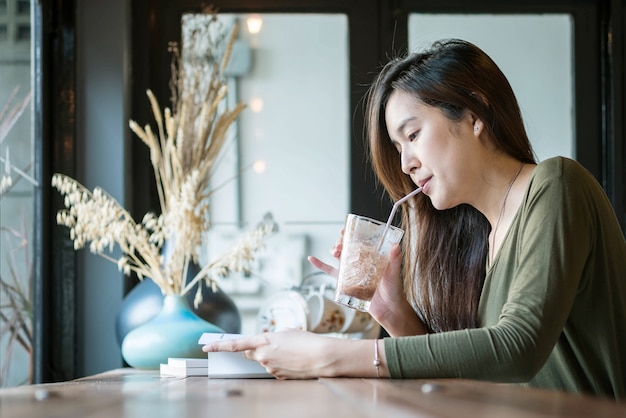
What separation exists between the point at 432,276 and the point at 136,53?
6.07 feet

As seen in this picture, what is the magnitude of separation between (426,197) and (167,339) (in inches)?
29.4

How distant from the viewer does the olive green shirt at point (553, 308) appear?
1.33m

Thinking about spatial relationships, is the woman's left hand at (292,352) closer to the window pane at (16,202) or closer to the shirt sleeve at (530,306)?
the shirt sleeve at (530,306)

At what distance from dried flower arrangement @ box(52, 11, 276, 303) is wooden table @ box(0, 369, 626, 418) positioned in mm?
1533

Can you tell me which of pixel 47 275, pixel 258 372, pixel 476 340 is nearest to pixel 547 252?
pixel 476 340

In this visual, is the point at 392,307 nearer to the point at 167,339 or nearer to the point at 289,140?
the point at 167,339

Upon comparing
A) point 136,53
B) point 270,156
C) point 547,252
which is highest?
point 136,53

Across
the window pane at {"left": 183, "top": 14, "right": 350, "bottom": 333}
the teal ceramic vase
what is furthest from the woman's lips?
the window pane at {"left": 183, "top": 14, "right": 350, "bottom": 333}

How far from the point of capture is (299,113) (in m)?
3.56

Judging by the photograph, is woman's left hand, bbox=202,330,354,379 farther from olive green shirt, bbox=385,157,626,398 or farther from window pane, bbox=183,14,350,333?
window pane, bbox=183,14,350,333

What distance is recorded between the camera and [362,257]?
1612 millimetres

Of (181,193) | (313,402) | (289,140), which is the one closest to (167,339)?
(181,193)

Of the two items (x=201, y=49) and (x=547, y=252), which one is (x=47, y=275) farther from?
(x=547, y=252)

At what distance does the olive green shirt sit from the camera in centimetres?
133
